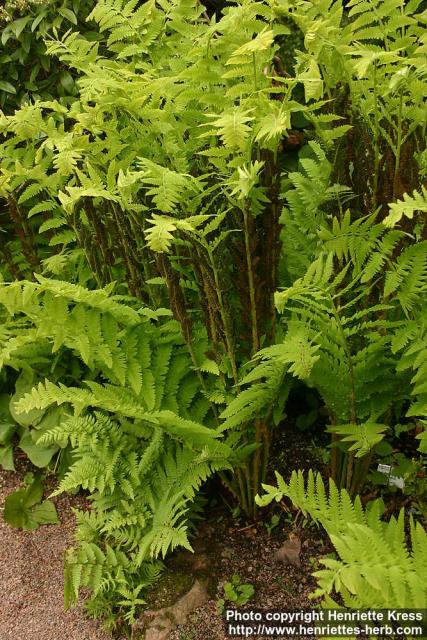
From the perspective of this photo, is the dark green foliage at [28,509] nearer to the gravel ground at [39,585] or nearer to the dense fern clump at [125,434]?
the gravel ground at [39,585]

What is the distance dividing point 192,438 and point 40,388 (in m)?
0.51

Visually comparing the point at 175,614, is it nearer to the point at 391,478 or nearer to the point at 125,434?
the point at 125,434

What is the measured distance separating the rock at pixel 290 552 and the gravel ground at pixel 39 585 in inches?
24.2

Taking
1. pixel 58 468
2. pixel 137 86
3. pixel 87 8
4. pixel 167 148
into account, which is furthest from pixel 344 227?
pixel 87 8

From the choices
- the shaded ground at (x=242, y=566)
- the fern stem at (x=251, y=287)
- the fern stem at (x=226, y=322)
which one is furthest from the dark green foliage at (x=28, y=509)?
the fern stem at (x=251, y=287)

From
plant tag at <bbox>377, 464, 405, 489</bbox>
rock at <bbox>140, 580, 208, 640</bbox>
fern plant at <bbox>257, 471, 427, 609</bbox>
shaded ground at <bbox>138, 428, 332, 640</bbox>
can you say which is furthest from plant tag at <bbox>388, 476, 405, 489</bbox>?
rock at <bbox>140, 580, 208, 640</bbox>

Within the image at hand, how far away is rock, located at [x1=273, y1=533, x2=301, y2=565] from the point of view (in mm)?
2016

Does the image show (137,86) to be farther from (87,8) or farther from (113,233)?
(87,8)

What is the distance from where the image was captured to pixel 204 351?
206cm

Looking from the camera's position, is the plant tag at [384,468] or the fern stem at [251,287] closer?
the fern stem at [251,287]

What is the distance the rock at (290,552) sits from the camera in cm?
202

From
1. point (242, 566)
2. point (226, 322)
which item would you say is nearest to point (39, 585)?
point (242, 566)

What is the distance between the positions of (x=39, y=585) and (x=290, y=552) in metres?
0.94

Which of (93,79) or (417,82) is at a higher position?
(93,79)
